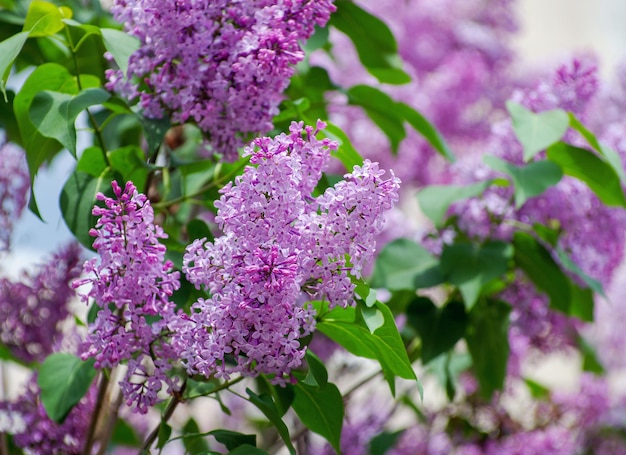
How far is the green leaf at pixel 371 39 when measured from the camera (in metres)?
0.89

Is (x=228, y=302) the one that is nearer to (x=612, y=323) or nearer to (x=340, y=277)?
(x=340, y=277)

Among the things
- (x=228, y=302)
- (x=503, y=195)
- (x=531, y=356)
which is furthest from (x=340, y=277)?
(x=531, y=356)

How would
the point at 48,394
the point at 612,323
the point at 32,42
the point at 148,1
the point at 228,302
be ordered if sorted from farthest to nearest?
the point at 612,323, the point at 32,42, the point at 48,394, the point at 148,1, the point at 228,302

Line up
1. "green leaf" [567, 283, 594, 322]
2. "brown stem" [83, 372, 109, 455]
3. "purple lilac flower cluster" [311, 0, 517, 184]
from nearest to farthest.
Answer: "brown stem" [83, 372, 109, 455], "green leaf" [567, 283, 594, 322], "purple lilac flower cluster" [311, 0, 517, 184]

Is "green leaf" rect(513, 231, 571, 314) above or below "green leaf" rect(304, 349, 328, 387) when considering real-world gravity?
below

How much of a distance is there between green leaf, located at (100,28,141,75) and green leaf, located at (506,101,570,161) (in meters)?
0.35

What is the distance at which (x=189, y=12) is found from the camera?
2.03ft

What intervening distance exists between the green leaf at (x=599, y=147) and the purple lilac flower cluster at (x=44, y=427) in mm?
528

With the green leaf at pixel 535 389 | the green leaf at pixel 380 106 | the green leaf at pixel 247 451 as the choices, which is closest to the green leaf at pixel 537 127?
the green leaf at pixel 380 106

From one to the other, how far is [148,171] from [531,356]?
2.59 ft

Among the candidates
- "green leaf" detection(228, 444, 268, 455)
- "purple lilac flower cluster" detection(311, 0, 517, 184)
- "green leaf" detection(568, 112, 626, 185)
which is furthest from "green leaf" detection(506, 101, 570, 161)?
"purple lilac flower cluster" detection(311, 0, 517, 184)

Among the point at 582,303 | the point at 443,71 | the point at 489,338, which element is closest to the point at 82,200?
the point at 489,338

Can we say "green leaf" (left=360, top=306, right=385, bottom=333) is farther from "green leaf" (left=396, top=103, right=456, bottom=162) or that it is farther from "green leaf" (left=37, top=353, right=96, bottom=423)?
"green leaf" (left=396, top=103, right=456, bottom=162)

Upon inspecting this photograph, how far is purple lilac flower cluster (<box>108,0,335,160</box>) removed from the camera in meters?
0.62
